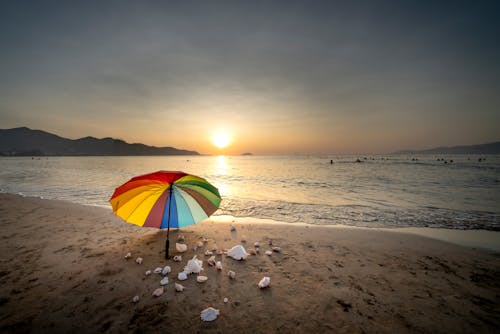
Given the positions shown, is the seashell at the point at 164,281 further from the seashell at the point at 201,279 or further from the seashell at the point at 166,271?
the seashell at the point at 201,279

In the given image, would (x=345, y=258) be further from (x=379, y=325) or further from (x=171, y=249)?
(x=171, y=249)

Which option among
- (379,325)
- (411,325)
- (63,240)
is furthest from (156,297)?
(63,240)

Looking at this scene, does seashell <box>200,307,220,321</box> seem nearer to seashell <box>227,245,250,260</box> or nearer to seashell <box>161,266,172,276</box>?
seashell <box>161,266,172,276</box>

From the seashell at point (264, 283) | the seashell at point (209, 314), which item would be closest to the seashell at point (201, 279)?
the seashell at point (209, 314)

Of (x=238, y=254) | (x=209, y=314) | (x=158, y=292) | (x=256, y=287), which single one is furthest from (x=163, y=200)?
(x=256, y=287)

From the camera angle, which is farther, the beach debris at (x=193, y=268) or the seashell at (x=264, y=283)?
the beach debris at (x=193, y=268)

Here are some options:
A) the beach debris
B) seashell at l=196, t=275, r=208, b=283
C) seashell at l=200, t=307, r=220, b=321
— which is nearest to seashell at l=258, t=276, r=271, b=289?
seashell at l=200, t=307, r=220, b=321

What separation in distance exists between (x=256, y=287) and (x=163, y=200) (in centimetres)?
323

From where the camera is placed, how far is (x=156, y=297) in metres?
3.91

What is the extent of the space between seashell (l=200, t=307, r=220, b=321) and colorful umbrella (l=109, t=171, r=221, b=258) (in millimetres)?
2195

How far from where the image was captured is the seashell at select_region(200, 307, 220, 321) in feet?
11.2

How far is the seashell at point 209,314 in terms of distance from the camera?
3.41m

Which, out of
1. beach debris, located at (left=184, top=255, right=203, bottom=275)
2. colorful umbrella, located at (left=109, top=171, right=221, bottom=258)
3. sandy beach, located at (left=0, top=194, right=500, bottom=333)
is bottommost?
sandy beach, located at (left=0, top=194, right=500, bottom=333)

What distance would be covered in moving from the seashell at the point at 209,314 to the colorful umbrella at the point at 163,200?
2195 millimetres
